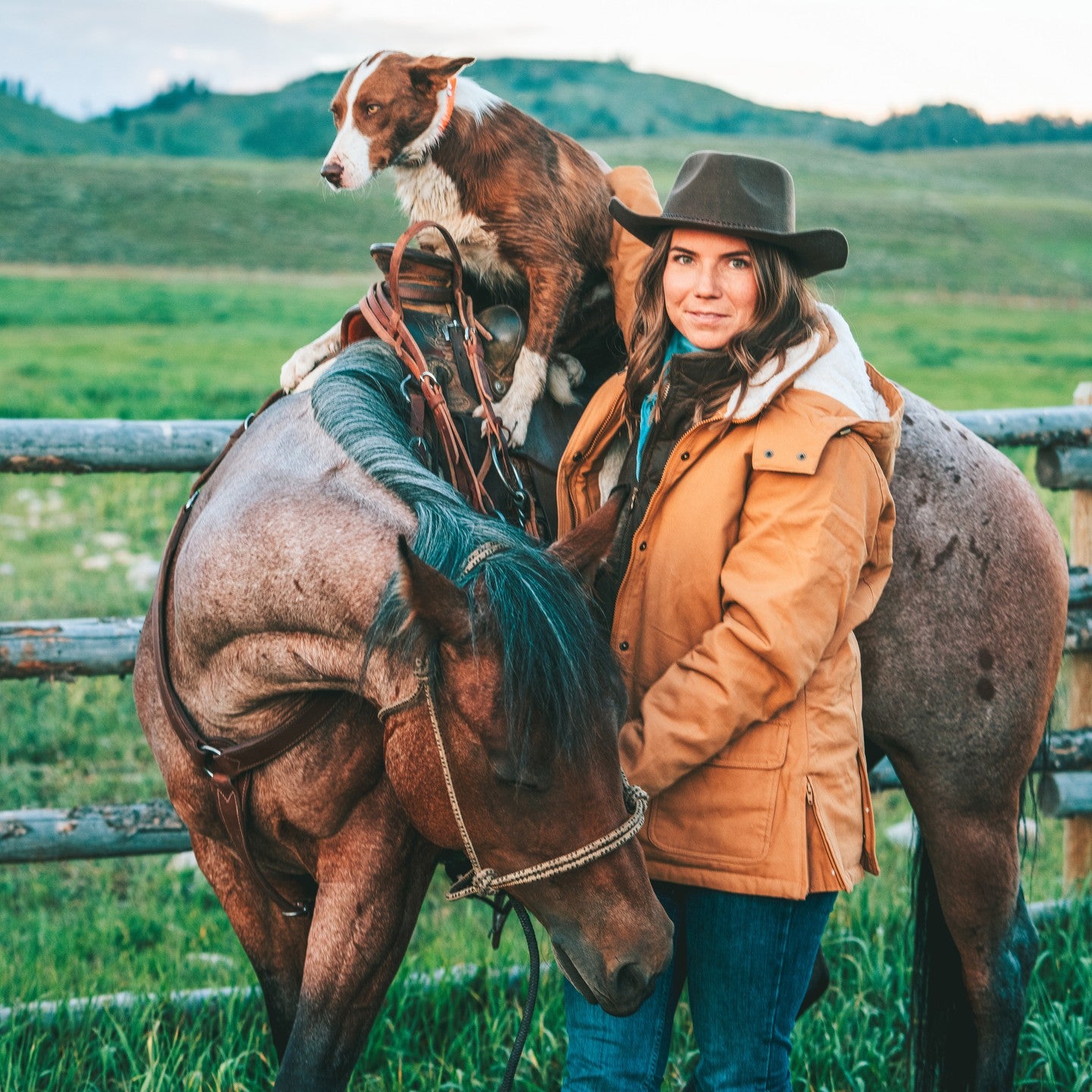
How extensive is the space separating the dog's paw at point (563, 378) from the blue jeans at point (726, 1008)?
1180 millimetres

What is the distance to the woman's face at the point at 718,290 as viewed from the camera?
2.17 meters

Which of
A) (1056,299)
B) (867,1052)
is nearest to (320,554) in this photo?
(867,1052)

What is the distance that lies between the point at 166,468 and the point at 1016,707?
257 cm

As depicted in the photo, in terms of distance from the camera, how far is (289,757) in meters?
2.08

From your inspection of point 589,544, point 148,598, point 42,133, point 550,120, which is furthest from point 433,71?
point 550,120

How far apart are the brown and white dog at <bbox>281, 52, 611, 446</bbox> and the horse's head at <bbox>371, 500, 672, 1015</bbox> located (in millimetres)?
893

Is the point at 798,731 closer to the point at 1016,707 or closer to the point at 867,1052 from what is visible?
the point at 1016,707

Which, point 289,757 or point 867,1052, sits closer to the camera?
point 289,757

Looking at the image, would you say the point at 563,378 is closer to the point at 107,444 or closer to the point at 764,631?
the point at 764,631

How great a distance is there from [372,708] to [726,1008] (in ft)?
2.88

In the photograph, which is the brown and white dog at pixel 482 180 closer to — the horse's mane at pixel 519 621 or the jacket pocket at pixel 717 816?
the horse's mane at pixel 519 621

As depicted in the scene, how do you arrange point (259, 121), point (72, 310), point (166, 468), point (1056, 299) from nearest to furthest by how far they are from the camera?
point (166, 468) < point (72, 310) < point (1056, 299) < point (259, 121)

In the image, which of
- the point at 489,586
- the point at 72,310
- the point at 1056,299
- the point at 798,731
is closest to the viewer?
the point at 489,586

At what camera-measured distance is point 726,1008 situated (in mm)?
2084
